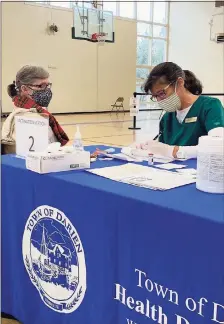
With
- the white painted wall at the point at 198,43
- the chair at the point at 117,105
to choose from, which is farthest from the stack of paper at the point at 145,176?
the white painted wall at the point at 198,43

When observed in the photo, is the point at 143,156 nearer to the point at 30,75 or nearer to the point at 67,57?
the point at 30,75

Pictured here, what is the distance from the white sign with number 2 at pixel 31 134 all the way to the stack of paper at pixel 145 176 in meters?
0.27

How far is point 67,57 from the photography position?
40.0 ft

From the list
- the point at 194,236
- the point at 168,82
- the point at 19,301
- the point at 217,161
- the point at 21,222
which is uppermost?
the point at 168,82

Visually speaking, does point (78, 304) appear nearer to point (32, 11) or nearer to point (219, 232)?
point (219, 232)

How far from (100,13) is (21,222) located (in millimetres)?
11042

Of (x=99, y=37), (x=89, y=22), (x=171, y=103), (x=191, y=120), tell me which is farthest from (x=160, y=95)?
(x=99, y=37)

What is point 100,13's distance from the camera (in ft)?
37.9

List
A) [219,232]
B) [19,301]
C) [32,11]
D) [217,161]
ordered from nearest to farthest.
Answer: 1. [219,232]
2. [217,161]
3. [19,301]
4. [32,11]

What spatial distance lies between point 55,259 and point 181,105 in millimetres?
1014

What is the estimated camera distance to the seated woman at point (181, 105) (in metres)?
1.83

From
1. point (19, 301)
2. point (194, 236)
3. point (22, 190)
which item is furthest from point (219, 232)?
point (19, 301)

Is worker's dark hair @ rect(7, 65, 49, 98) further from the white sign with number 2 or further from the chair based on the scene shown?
the chair

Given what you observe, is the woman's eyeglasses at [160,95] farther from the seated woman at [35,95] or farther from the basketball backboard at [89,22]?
the basketball backboard at [89,22]
